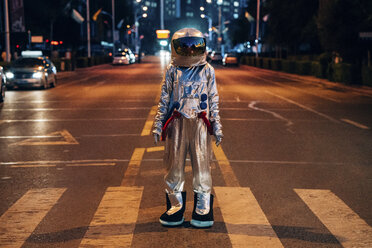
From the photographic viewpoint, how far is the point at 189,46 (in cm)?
518

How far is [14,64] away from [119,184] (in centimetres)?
2132

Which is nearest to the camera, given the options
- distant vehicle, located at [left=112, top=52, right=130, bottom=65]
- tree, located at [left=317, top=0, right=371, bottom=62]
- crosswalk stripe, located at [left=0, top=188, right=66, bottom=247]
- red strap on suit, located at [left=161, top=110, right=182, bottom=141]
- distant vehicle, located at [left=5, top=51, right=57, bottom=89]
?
crosswalk stripe, located at [left=0, top=188, right=66, bottom=247]

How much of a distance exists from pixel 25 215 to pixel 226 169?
3206 millimetres

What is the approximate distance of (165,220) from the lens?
5.26 metres

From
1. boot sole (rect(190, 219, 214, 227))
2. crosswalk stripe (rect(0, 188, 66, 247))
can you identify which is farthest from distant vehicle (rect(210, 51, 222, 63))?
boot sole (rect(190, 219, 214, 227))

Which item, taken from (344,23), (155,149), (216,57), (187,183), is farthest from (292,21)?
(187,183)

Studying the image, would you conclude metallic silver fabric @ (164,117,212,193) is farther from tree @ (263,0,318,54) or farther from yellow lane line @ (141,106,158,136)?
tree @ (263,0,318,54)

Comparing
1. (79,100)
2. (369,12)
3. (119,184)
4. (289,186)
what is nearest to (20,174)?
(119,184)

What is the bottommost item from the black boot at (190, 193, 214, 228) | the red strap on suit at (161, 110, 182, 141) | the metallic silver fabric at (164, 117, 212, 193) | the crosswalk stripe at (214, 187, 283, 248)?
the crosswalk stripe at (214, 187, 283, 248)

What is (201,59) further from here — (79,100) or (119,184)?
(79,100)

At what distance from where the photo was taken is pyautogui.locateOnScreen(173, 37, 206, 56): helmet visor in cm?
518

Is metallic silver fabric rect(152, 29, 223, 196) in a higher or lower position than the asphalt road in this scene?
higher

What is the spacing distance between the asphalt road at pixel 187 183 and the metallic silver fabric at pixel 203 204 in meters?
0.17

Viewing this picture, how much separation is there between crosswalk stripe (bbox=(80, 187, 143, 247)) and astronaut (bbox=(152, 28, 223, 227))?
400 millimetres
